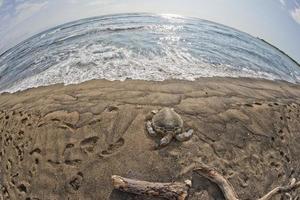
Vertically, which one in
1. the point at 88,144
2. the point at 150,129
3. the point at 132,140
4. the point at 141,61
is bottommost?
the point at 88,144

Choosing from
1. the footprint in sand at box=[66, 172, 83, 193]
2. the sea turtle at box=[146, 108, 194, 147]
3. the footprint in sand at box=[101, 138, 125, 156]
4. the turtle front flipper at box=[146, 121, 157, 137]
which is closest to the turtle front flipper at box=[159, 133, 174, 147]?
the sea turtle at box=[146, 108, 194, 147]

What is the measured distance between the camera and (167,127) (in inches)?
176

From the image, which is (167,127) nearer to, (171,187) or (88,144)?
(171,187)

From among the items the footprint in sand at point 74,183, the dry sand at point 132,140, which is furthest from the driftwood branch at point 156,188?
the footprint in sand at point 74,183

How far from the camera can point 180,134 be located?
4.50 m

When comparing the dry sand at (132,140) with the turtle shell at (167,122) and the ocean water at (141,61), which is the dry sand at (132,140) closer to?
the turtle shell at (167,122)

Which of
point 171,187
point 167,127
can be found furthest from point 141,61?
point 171,187

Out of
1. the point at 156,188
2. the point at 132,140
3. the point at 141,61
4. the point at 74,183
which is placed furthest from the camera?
the point at 141,61

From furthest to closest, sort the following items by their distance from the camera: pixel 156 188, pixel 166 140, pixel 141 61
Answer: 1. pixel 141 61
2. pixel 166 140
3. pixel 156 188

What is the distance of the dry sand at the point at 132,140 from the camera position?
169 inches

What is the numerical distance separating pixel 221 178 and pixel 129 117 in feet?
4.19

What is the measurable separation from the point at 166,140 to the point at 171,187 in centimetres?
61

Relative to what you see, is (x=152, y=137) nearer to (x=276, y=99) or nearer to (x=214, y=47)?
(x=276, y=99)

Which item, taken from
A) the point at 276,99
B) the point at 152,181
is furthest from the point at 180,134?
the point at 276,99
